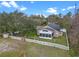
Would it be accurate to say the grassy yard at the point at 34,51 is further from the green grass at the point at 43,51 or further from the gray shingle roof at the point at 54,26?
the gray shingle roof at the point at 54,26

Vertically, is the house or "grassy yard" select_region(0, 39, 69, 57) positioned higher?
the house

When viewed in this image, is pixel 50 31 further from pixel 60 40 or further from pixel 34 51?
pixel 34 51

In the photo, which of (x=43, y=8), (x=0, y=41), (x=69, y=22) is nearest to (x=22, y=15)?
(x=43, y=8)

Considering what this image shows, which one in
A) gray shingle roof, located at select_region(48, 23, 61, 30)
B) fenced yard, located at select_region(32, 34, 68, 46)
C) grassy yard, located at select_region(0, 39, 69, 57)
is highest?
gray shingle roof, located at select_region(48, 23, 61, 30)

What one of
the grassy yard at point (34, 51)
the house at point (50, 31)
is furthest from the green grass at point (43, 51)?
the house at point (50, 31)

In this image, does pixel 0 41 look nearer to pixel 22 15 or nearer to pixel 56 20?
pixel 22 15

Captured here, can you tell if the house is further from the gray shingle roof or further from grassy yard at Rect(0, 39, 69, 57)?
grassy yard at Rect(0, 39, 69, 57)

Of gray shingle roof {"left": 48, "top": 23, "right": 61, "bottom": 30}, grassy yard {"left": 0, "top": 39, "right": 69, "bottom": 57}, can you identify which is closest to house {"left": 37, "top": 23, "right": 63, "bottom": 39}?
gray shingle roof {"left": 48, "top": 23, "right": 61, "bottom": 30}

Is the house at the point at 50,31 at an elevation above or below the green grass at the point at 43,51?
above
